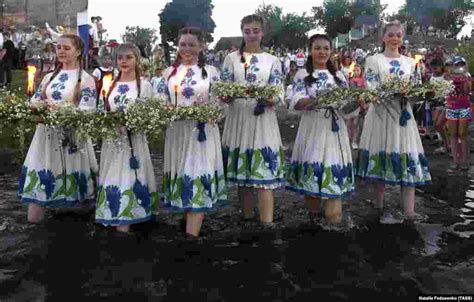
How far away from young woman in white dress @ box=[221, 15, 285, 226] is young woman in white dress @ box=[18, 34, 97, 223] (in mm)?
1635

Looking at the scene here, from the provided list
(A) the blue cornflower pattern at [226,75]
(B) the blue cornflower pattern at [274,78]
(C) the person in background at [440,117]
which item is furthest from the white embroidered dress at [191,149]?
(C) the person in background at [440,117]

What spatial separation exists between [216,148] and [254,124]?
562 millimetres

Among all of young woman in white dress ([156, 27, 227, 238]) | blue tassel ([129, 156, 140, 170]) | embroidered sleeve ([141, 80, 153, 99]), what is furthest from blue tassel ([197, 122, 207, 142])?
blue tassel ([129, 156, 140, 170])

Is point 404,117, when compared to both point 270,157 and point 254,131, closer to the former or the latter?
point 270,157

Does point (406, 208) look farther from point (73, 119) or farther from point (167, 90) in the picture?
point (73, 119)

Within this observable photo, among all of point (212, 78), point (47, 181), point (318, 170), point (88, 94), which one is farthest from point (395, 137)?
point (47, 181)

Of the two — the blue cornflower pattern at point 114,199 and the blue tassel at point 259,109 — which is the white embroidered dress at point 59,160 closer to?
the blue cornflower pattern at point 114,199

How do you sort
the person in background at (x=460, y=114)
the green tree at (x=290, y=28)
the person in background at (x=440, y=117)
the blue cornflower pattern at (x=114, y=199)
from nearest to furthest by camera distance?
1. the blue cornflower pattern at (x=114, y=199)
2. the person in background at (x=460, y=114)
3. the person in background at (x=440, y=117)
4. the green tree at (x=290, y=28)

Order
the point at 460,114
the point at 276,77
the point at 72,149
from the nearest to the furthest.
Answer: the point at 276,77 < the point at 72,149 < the point at 460,114

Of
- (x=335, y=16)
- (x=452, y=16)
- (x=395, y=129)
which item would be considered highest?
(x=335, y=16)

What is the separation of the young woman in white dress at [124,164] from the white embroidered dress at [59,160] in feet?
1.48

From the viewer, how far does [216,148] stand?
240 inches

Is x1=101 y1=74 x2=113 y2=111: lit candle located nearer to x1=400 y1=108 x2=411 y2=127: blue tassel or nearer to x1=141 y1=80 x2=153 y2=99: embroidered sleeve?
x1=141 y1=80 x2=153 y2=99: embroidered sleeve

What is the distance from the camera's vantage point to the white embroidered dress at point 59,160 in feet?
20.8
